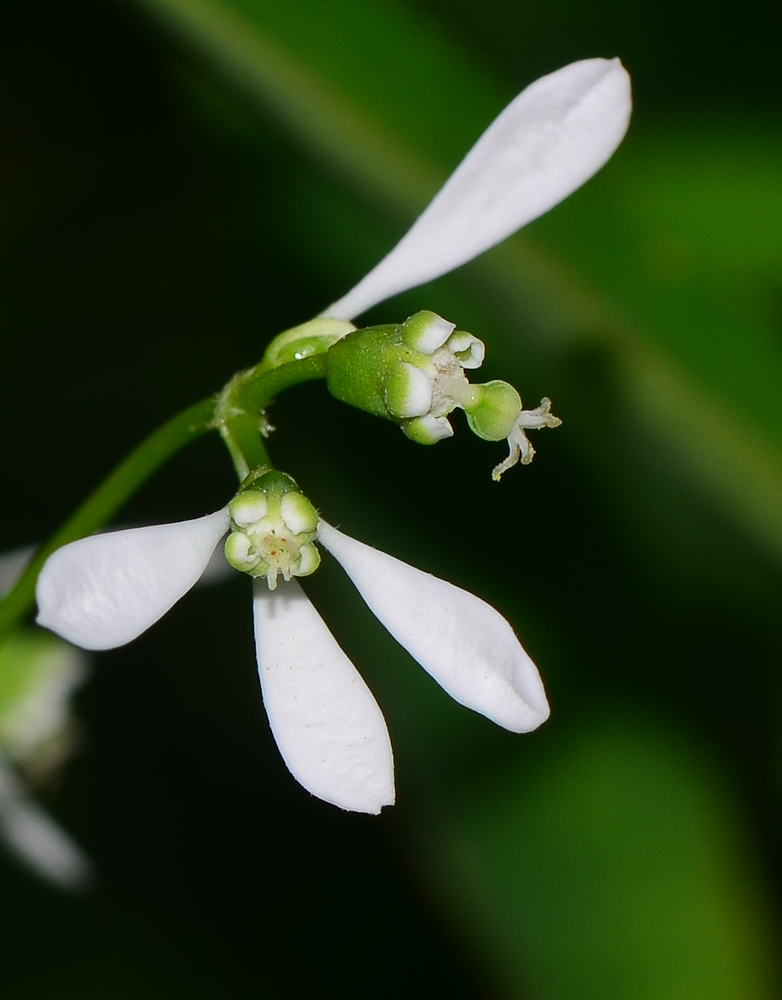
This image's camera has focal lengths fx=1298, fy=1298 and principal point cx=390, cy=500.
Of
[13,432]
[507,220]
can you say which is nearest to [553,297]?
[507,220]

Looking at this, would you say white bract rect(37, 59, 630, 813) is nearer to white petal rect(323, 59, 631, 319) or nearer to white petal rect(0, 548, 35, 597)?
white petal rect(323, 59, 631, 319)

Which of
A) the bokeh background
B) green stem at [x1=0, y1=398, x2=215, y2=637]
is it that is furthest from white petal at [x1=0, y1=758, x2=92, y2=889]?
green stem at [x1=0, y1=398, x2=215, y2=637]

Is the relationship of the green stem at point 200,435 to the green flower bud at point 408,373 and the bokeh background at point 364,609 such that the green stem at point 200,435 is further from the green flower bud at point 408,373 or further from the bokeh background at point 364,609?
the bokeh background at point 364,609

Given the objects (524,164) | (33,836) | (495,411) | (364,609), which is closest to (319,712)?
(495,411)

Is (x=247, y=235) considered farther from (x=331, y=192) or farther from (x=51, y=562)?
(x=51, y=562)

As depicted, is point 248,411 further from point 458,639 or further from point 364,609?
point 364,609

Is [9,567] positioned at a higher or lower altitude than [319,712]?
higher
